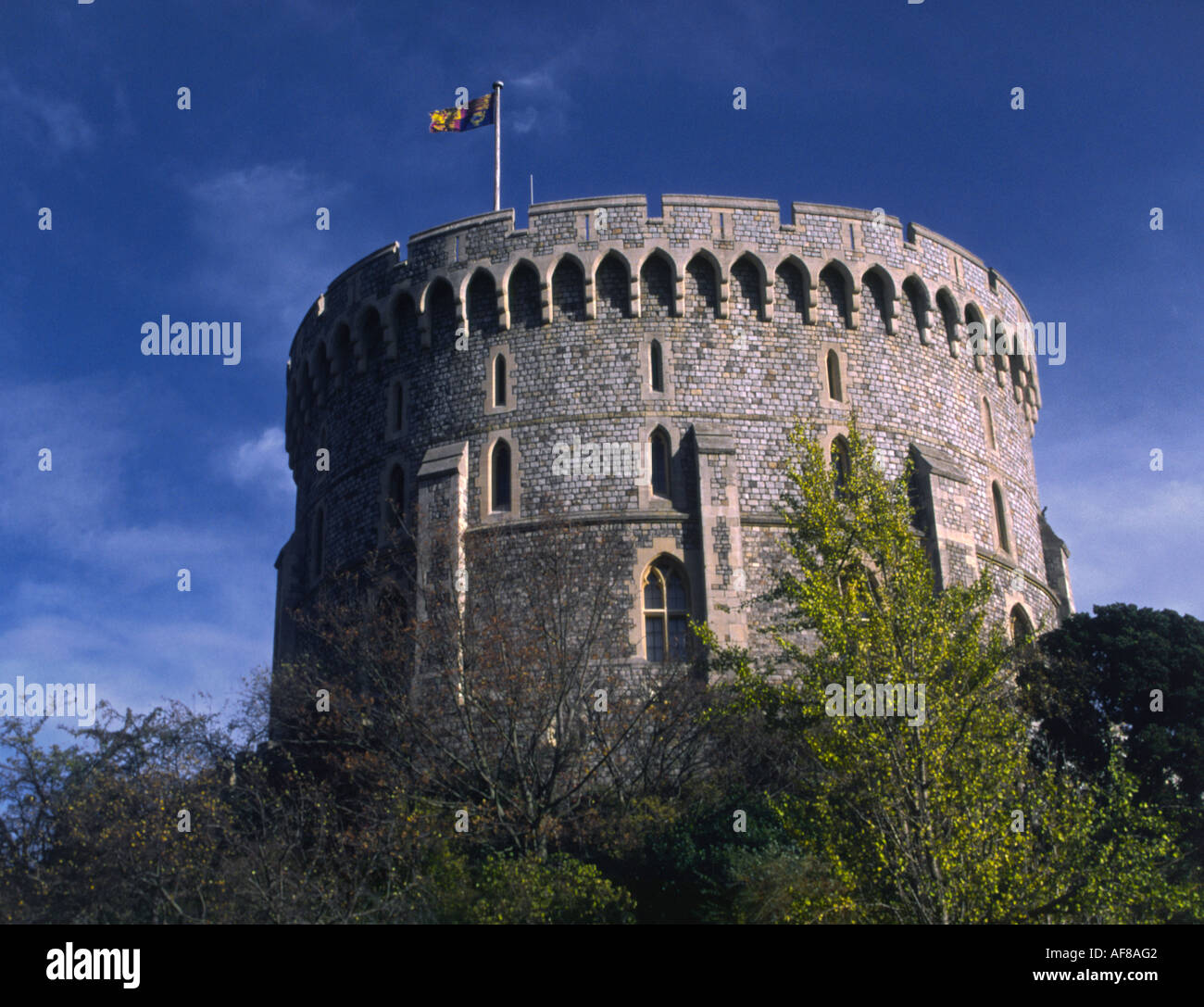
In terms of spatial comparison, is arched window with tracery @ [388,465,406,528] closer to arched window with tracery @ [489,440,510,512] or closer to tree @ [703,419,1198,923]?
arched window with tracery @ [489,440,510,512]

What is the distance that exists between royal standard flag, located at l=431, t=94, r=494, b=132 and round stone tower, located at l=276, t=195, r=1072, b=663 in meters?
4.10

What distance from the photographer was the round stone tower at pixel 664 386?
27.0 meters

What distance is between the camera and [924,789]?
15680 millimetres

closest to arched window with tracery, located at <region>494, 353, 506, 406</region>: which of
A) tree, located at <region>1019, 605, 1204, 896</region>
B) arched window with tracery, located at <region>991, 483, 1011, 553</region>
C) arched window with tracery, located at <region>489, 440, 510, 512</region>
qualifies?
arched window with tracery, located at <region>489, 440, 510, 512</region>

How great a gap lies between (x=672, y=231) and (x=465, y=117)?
761cm

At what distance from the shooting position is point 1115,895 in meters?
15.1

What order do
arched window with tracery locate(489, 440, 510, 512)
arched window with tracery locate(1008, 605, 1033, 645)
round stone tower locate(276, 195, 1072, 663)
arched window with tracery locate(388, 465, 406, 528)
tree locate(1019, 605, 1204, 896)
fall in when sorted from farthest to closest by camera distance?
1. arched window with tracery locate(1008, 605, 1033, 645)
2. arched window with tracery locate(388, 465, 406, 528)
3. arched window with tracery locate(489, 440, 510, 512)
4. round stone tower locate(276, 195, 1072, 663)
5. tree locate(1019, 605, 1204, 896)

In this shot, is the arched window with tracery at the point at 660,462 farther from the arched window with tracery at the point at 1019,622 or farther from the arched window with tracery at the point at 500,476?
the arched window with tracery at the point at 1019,622

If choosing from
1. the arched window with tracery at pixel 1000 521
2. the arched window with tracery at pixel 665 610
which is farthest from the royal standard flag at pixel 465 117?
the arched window with tracery at pixel 1000 521

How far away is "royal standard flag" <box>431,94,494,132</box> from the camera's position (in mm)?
32531

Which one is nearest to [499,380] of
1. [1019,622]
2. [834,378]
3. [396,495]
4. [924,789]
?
[396,495]

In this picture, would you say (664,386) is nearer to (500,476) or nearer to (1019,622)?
(500,476)

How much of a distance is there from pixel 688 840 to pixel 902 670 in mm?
5253
